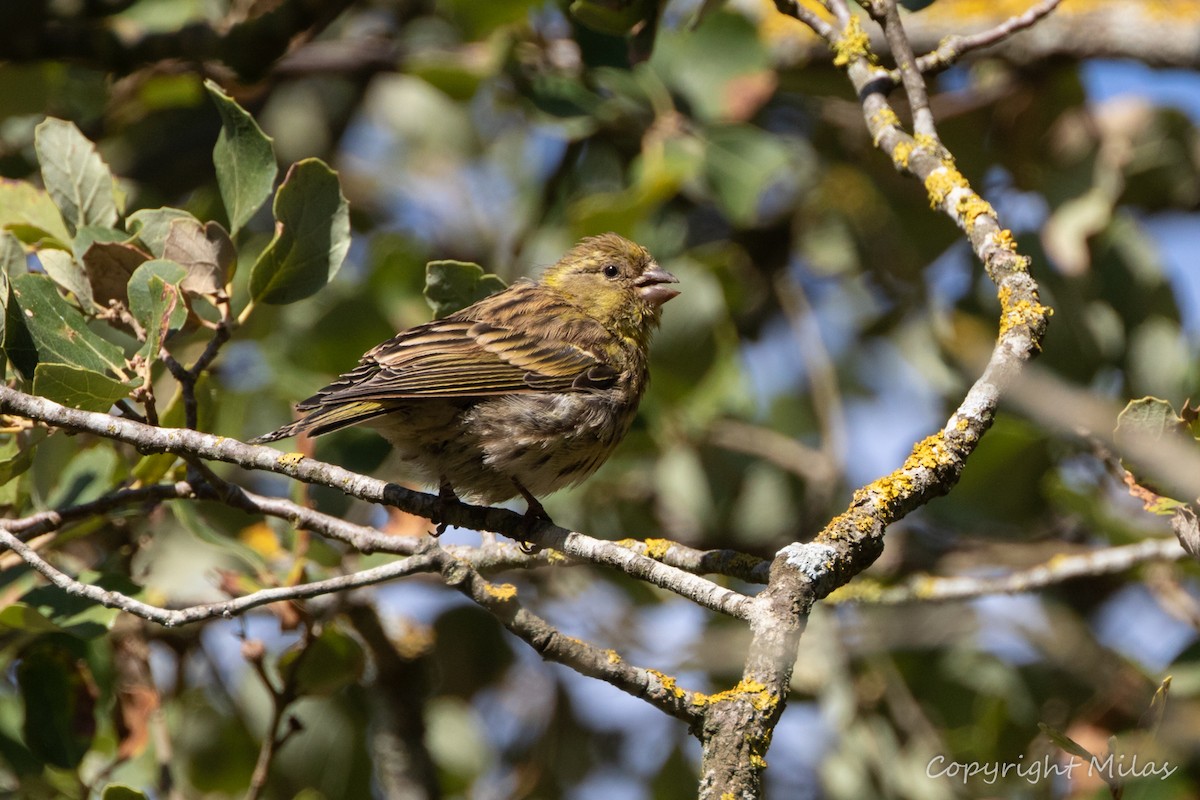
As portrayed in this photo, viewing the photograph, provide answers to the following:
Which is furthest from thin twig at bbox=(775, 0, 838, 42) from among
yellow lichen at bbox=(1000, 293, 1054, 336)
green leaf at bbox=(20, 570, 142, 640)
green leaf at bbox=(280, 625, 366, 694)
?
green leaf at bbox=(20, 570, 142, 640)

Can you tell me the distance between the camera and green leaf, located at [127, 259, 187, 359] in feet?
10.1

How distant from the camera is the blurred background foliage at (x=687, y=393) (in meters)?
4.35

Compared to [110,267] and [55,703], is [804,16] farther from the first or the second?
[55,703]

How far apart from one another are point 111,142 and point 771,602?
4312mm

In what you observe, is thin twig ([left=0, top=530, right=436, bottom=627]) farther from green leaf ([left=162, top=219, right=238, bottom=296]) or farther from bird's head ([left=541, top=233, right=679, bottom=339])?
bird's head ([left=541, top=233, right=679, bottom=339])

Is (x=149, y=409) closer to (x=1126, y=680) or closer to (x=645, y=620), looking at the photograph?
(x=645, y=620)

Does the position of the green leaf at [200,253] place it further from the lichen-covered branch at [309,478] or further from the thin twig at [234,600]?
the thin twig at [234,600]

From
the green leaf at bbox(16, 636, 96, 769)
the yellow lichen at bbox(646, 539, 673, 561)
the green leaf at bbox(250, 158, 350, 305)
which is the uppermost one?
the green leaf at bbox(250, 158, 350, 305)

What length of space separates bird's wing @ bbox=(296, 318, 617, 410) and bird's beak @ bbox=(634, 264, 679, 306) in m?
0.49

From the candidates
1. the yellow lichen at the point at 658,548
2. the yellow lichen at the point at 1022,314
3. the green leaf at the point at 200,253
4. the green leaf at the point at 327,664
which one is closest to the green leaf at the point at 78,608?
the green leaf at the point at 327,664

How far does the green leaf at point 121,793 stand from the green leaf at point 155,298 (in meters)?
1.09

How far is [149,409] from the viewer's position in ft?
10.3

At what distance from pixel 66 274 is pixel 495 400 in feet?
4.56

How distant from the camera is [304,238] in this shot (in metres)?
3.48
